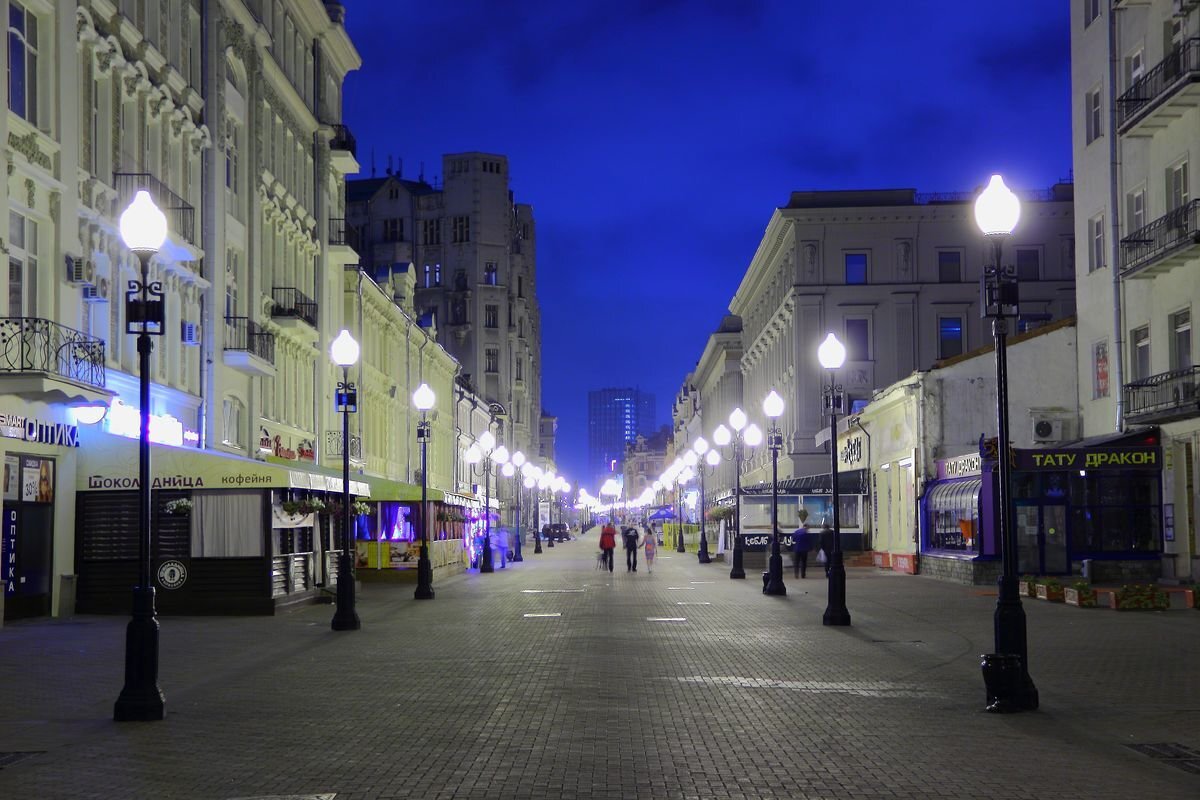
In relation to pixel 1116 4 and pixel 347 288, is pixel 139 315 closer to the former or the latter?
pixel 1116 4

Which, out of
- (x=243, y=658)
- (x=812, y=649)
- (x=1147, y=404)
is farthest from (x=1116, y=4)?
(x=243, y=658)

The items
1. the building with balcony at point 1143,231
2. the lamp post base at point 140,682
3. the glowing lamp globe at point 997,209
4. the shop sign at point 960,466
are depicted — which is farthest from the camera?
the shop sign at point 960,466

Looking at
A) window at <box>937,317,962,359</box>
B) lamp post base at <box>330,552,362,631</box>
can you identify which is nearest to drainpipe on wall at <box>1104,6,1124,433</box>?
lamp post base at <box>330,552,362,631</box>

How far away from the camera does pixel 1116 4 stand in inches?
1252

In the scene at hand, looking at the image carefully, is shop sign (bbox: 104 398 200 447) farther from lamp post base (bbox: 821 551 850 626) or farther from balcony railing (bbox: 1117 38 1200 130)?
balcony railing (bbox: 1117 38 1200 130)

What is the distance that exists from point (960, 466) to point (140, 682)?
2867 centimetres

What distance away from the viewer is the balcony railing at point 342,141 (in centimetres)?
4769

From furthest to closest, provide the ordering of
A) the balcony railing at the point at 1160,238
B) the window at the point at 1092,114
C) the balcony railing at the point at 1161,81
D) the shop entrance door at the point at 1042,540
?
1. the window at the point at 1092,114
2. the shop entrance door at the point at 1042,540
3. the balcony railing at the point at 1160,238
4. the balcony railing at the point at 1161,81

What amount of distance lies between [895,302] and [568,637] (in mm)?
47976

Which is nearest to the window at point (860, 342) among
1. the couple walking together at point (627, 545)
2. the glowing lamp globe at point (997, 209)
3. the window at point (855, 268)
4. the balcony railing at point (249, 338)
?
the window at point (855, 268)

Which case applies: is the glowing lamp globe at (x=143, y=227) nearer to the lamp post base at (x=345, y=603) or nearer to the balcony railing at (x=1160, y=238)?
the lamp post base at (x=345, y=603)

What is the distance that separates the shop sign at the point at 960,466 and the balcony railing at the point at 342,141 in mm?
22517

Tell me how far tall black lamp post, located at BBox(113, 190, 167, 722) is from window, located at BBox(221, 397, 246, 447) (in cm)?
2187

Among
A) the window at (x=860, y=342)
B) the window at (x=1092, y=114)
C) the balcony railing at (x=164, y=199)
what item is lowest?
the balcony railing at (x=164, y=199)
